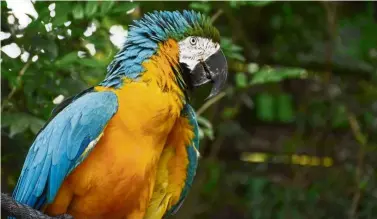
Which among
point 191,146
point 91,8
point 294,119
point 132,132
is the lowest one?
point 294,119

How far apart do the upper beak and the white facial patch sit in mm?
11

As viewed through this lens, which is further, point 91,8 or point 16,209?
point 91,8

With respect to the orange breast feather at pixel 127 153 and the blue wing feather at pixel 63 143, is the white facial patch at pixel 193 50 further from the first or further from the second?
the blue wing feather at pixel 63 143

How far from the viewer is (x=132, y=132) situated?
140 centimetres

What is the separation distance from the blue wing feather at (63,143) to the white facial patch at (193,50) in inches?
7.0

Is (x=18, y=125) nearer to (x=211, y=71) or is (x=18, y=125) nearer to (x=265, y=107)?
(x=211, y=71)

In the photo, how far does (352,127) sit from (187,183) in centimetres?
122

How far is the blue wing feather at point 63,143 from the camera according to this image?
1381 mm

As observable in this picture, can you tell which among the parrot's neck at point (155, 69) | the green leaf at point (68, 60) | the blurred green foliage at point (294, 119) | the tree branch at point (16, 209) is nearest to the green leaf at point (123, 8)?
the green leaf at point (68, 60)

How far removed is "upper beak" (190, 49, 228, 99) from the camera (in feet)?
4.92

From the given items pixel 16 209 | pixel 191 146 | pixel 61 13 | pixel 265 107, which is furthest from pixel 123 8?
pixel 265 107

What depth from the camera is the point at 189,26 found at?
4.85 feet

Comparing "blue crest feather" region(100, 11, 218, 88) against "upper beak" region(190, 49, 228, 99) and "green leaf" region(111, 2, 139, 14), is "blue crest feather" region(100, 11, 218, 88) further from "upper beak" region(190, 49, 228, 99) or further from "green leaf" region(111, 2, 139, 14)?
"green leaf" region(111, 2, 139, 14)

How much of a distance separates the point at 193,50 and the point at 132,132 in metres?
0.22
